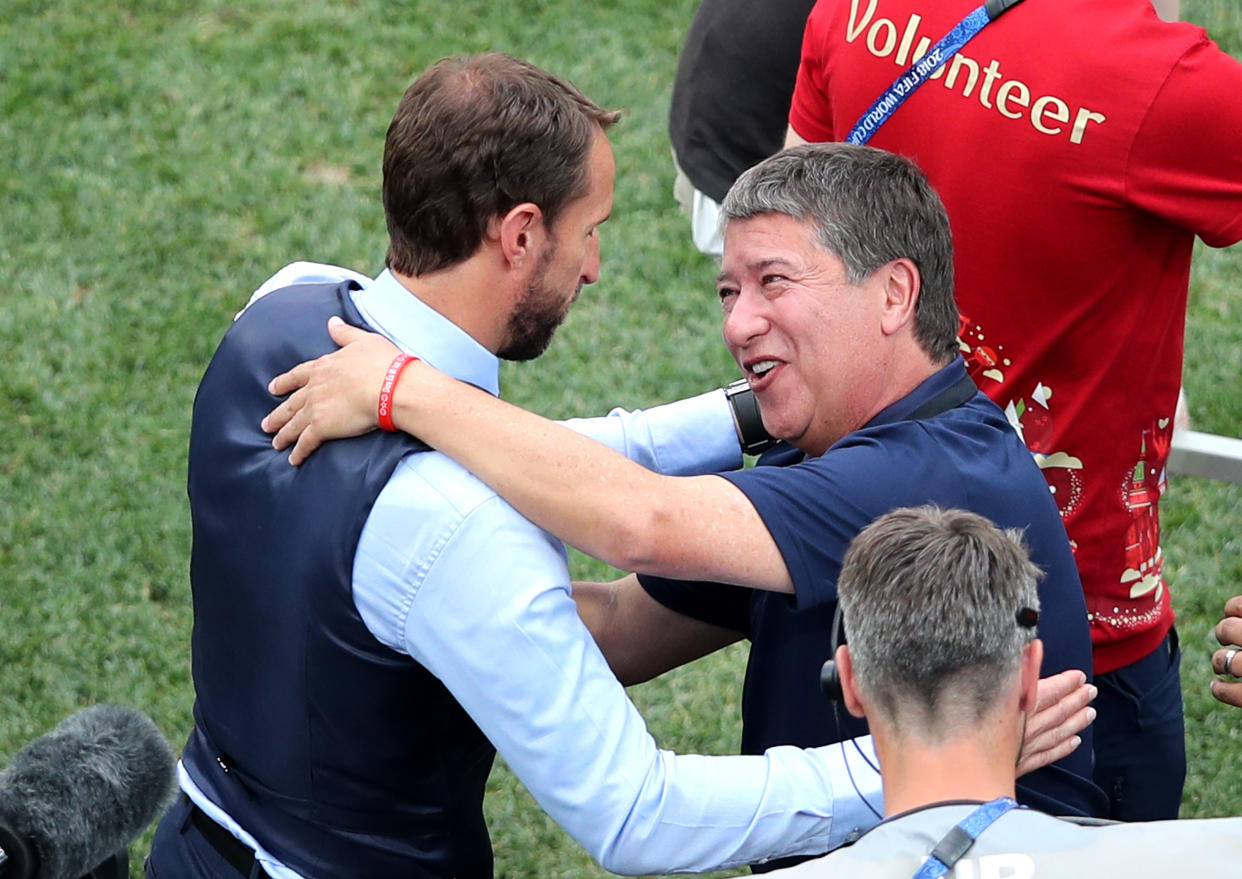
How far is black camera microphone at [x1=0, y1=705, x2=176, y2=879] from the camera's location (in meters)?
2.60

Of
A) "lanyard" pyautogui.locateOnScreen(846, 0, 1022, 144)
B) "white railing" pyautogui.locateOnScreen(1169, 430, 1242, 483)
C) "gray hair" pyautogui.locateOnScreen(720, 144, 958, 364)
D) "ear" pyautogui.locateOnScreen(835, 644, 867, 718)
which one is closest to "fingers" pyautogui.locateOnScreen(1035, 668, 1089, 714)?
"ear" pyautogui.locateOnScreen(835, 644, 867, 718)

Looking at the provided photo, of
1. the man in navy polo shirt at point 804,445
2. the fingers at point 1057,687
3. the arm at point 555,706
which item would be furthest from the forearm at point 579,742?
the fingers at point 1057,687

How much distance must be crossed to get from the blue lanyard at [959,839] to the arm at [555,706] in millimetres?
507

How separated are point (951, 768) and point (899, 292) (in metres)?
0.96

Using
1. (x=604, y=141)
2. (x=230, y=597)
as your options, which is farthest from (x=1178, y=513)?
(x=230, y=597)

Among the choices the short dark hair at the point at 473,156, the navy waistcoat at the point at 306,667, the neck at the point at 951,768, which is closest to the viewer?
the neck at the point at 951,768

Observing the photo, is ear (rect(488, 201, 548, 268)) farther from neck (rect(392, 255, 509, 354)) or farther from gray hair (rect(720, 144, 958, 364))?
gray hair (rect(720, 144, 958, 364))

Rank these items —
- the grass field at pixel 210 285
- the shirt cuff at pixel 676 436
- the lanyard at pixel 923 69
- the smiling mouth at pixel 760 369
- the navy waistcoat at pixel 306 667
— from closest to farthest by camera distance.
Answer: the navy waistcoat at pixel 306 667 → the smiling mouth at pixel 760 369 → the lanyard at pixel 923 69 → the shirt cuff at pixel 676 436 → the grass field at pixel 210 285

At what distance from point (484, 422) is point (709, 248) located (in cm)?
258

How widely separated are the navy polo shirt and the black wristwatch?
46 cm

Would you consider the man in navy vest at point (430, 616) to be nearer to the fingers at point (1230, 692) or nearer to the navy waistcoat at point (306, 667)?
the navy waistcoat at point (306, 667)

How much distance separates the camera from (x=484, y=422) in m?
2.42

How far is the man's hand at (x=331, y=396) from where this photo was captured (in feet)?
7.87

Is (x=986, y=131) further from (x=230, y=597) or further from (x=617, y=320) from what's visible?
(x=617, y=320)
